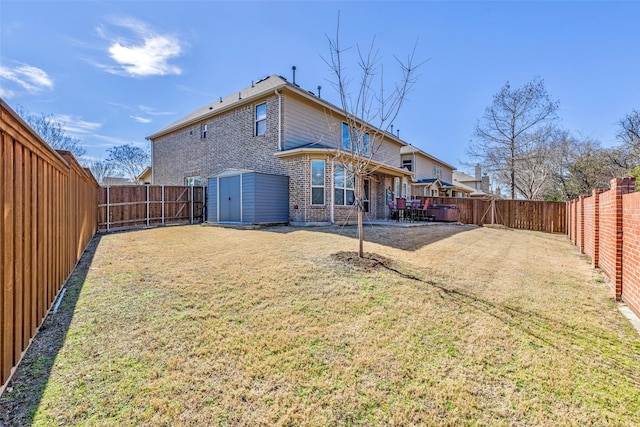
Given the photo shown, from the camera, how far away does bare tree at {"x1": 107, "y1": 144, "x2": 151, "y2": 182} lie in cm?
3453

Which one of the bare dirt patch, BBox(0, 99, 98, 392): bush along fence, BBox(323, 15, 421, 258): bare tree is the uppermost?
BBox(323, 15, 421, 258): bare tree

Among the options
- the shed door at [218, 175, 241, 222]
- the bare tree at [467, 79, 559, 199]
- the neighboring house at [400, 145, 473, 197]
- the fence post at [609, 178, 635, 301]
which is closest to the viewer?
the fence post at [609, 178, 635, 301]

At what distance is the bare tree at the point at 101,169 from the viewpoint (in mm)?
34438

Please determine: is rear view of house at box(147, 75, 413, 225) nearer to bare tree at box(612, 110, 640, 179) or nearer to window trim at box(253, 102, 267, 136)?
window trim at box(253, 102, 267, 136)

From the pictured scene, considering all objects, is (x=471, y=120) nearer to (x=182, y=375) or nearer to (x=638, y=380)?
(x=638, y=380)

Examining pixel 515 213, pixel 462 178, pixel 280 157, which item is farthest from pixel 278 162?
pixel 462 178

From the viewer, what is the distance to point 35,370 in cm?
236

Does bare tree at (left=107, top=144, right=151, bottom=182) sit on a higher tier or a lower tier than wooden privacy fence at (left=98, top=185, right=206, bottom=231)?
higher

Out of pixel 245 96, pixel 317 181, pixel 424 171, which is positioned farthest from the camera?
pixel 424 171

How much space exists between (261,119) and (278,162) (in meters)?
2.43

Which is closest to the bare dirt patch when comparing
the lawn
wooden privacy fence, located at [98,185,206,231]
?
the lawn

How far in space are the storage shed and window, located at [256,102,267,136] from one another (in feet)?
8.19

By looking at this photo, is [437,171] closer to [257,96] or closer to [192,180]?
[257,96]

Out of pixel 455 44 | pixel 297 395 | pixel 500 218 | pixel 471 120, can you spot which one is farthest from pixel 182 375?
pixel 471 120
